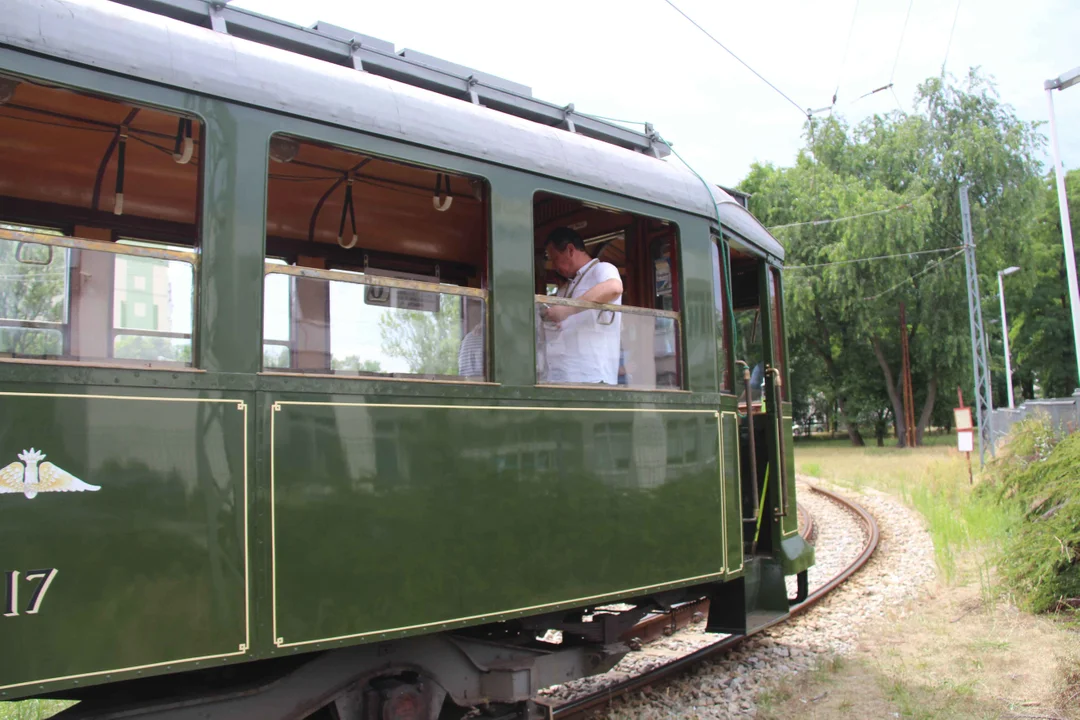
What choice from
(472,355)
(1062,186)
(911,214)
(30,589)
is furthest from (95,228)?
(911,214)

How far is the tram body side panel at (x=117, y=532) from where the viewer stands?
99.0 inches

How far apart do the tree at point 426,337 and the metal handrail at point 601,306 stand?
1.60ft

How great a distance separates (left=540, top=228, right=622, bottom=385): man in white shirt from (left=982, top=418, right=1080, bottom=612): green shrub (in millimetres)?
4148

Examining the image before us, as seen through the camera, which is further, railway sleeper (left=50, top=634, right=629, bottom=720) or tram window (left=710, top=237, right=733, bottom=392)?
tram window (left=710, top=237, right=733, bottom=392)

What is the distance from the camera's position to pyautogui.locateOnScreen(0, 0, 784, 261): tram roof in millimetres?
2787

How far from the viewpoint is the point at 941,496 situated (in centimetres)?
1297

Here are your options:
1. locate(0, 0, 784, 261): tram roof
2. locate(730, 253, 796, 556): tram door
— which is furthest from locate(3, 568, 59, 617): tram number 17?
locate(730, 253, 796, 556): tram door

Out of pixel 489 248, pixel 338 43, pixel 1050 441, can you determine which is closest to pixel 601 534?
pixel 489 248

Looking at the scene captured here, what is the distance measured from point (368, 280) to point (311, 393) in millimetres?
568

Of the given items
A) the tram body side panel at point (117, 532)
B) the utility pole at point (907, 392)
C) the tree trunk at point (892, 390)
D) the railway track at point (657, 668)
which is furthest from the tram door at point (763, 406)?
the tree trunk at point (892, 390)

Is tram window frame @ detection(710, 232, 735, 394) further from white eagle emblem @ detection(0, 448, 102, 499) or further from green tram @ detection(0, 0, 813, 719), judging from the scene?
white eagle emblem @ detection(0, 448, 102, 499)

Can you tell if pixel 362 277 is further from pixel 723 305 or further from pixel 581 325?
pixel 723 305

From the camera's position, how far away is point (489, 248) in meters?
3.75

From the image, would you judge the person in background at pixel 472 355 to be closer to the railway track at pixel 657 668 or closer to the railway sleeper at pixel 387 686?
the railway sleeper at pixel 387 686
